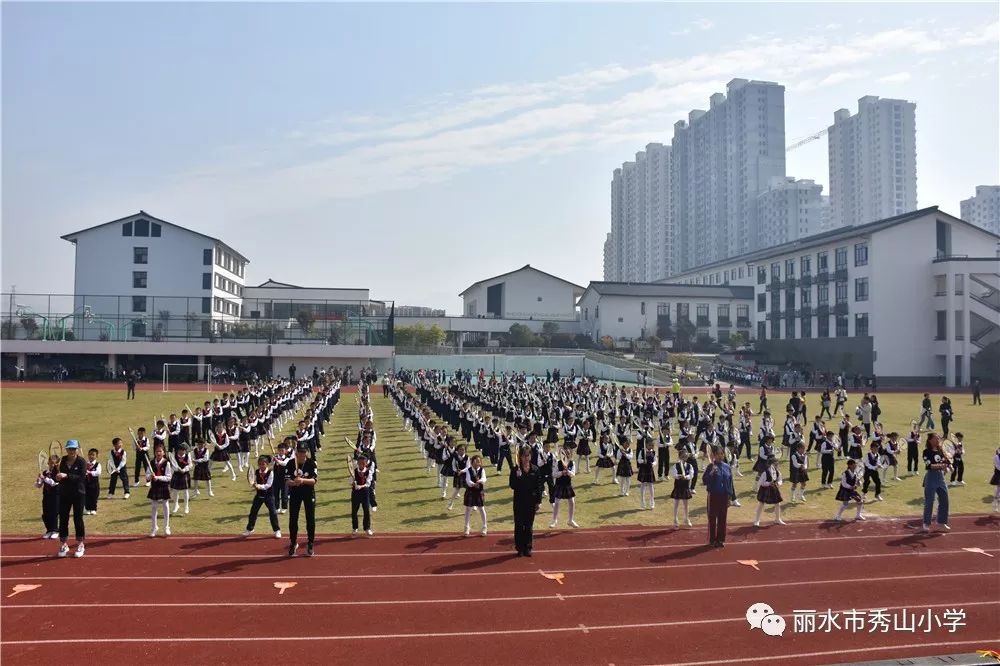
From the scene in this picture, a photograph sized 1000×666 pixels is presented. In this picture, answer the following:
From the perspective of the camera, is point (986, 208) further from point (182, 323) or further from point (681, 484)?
point (681, 484)

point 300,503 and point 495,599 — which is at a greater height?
point 300,503

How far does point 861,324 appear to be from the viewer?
5225cm

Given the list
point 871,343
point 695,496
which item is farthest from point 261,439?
point 871,343

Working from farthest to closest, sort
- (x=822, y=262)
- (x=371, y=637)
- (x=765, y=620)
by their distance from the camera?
(x=822, y=262)
(x=765, y=620)
(x=371, y=637)

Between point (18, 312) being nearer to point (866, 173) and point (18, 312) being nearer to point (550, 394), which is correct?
point (550, 394)

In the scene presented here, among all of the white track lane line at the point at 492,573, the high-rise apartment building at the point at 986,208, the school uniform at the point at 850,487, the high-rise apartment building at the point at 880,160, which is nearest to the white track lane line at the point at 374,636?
the white track lane line at the point at 492,573

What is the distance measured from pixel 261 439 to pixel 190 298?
1491 inches

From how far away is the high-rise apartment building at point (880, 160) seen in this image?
5037 inches

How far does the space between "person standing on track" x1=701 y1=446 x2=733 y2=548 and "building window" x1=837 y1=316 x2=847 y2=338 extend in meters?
48.2

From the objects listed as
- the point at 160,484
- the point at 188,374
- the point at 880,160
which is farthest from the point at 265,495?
the point at 880,160

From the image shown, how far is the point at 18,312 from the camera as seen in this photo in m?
50.8

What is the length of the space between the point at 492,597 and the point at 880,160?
463ft

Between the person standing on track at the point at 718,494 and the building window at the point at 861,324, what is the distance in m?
46.3

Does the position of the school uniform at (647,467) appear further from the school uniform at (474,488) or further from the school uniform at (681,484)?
the school uniform at (474,488)
